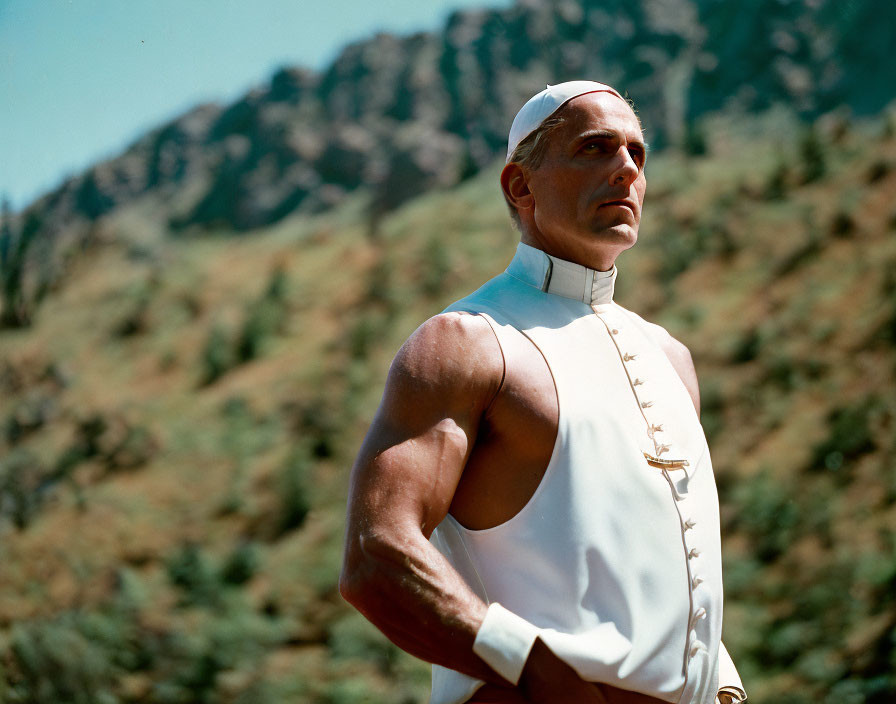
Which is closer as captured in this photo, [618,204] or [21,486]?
[618,204]

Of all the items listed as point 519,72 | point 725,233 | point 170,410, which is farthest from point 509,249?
point 519,72

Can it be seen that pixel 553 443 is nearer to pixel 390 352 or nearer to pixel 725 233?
pixel 390 352

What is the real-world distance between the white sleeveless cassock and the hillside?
16.4ft

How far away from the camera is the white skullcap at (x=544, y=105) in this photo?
189cm

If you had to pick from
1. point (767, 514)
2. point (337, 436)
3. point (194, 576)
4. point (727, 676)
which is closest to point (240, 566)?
point (194, 576)

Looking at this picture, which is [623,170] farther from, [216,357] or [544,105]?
[216,357]

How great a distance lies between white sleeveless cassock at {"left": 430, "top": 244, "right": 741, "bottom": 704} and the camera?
1544 millimetres

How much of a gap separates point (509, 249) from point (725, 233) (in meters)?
4.66

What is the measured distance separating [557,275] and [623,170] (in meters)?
0.25

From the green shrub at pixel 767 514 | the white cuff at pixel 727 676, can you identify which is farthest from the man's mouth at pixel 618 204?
the green shrub at pixel 767 514

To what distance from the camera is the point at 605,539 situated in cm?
158

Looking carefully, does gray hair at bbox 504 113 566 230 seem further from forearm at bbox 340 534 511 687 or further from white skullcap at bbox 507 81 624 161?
forearm at bbox 340 534 511 687

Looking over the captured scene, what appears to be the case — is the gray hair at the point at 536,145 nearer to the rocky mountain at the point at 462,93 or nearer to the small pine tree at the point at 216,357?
the small pine tree at the point at 216,357

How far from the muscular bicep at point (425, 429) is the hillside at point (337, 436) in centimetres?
538
